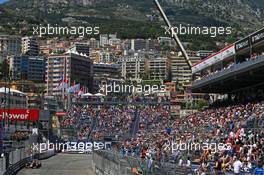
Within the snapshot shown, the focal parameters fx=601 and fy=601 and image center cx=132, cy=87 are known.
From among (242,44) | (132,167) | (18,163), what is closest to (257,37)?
(242,44)

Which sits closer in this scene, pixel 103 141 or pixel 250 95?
pixel 250 95

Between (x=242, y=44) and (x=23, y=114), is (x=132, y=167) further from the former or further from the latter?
(x=23, y=114)

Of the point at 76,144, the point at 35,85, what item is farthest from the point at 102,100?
the point at 35,85

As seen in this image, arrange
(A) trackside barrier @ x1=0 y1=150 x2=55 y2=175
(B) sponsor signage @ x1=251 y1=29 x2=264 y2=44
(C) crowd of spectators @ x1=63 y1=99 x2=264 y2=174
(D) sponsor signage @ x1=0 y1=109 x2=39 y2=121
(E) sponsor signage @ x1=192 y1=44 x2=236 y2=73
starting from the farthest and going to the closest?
1. (D) sponsor signage @ x1=0 y1=109 x2=39 y2=121
2. (E) sponsor signage @ x1=192 y1=44 x2=236 y2=73
3. (B) sponsor signage @ x1=251 y1=29 x2=264 y2=44
4. (A) trackside barrier @ x1=0 y1=150 x2=55 y2=175
5. (C) crowd of spectators @ x1=63 y1=99 x2=264 y2=174

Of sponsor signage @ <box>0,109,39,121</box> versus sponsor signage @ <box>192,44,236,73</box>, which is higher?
sponsor signage @ <box>192,44,236,73</box>

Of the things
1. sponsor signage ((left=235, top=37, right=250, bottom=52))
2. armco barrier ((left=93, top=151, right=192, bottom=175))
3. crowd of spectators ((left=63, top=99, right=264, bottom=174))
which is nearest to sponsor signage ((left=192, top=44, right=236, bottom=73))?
sponsor signage ((left=235, top=37, right=250, bottom=52))

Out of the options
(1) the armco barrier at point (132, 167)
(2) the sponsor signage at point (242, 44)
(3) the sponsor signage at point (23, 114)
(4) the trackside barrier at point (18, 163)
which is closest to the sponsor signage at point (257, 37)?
(2) the sponsor signage at point (242, 44)

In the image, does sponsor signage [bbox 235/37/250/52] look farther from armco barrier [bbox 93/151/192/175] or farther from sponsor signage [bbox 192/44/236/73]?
armco barrier [bbox 93/151/192/175]

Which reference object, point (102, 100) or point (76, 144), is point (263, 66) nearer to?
point (76, 144)

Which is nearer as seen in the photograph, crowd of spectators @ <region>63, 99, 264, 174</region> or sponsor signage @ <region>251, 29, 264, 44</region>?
crowd of spectators @ <region>63, 99, 264, 174</region>
